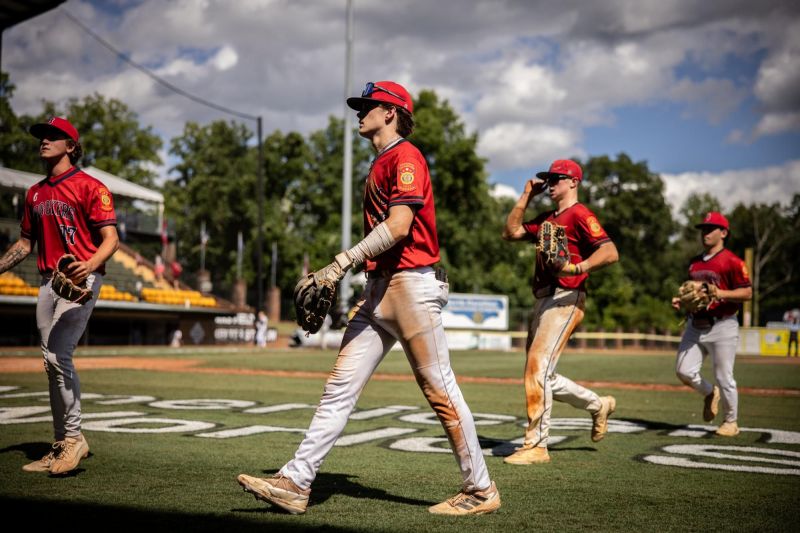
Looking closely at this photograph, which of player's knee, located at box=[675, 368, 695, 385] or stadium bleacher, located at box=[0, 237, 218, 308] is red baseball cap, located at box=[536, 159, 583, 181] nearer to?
player's knee, located at box=[675, 368, 695, 385]

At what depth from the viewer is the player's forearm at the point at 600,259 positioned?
6.80 m

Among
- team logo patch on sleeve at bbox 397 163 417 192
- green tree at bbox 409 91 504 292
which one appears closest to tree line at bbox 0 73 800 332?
green tree at bbox 409 91 504 292

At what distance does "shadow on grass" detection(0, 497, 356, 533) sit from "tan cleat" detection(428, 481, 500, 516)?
707 millimetres

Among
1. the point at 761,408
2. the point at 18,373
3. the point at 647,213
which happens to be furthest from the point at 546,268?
the point at 647,213

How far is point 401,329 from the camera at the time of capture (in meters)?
4.74

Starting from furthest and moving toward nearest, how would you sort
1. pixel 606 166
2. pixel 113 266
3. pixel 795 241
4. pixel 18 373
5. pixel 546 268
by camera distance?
pixel 606 166 < pixel 795 241 < pixel 113 266 < pixel 18 373 < pixel 546 268

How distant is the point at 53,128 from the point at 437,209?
52.4 meters

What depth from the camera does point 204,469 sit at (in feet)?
19.7

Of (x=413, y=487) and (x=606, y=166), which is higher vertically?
(x=606, y=166)

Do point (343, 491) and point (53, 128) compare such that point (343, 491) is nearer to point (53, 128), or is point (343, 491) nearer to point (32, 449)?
point (32, 449)

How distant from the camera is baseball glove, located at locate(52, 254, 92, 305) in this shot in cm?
565

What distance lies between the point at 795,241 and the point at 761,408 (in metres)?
74.1

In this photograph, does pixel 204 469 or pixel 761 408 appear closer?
pixel 204 469

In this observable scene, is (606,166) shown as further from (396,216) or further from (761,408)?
(396,216)
